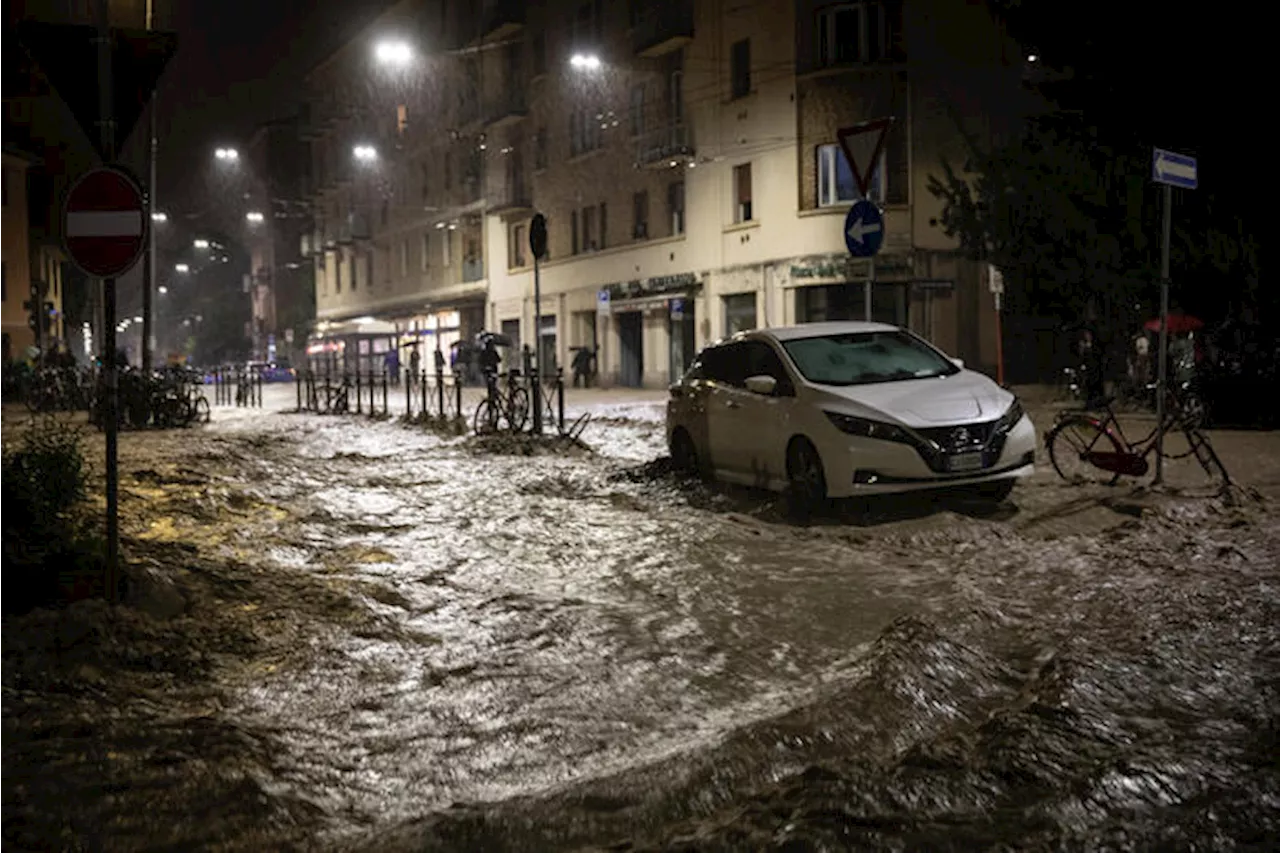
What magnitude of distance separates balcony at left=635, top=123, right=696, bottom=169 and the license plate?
A: 1158 inches

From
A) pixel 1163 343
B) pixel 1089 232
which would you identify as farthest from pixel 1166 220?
pixel 1089 232

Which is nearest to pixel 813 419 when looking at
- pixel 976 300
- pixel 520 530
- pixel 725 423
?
pixel 725 423

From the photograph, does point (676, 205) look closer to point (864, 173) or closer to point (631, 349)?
point (631, 349)

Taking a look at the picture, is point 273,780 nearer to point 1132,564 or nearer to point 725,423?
point 1132,564

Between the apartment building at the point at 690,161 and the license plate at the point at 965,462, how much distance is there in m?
18.4

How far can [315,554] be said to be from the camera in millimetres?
9367

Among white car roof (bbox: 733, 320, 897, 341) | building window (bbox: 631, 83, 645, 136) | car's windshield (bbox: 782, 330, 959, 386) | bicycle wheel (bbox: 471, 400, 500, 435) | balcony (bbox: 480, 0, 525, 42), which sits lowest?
bicycle wheel (bbox: 471, 400, 500, 435)

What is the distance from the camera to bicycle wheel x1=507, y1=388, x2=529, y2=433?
19703mm

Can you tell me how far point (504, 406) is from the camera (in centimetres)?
2012

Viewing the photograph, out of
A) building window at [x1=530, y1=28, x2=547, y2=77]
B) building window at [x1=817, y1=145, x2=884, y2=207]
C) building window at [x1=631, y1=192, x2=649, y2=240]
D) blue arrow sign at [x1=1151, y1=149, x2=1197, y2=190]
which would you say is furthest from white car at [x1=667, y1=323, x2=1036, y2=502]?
building window at [x1=530, y1=28, x2=547, y2=77]

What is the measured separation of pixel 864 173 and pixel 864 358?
1.85m

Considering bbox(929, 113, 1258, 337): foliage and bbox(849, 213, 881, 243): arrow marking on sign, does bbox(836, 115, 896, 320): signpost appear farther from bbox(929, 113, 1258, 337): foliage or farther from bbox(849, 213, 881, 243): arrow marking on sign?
bbox(929, 113, 1258, 337): foliage

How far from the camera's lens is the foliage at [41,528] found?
652 centimetres

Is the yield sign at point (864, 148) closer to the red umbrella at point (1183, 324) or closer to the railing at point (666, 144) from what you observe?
the red umbrella at point (1183, 324)
